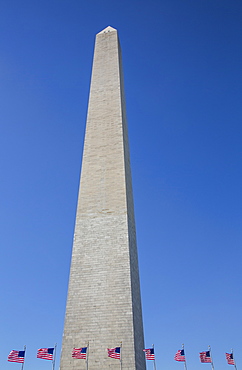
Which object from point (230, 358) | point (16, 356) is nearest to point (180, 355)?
point (230, 358)

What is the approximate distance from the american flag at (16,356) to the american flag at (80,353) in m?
3.53

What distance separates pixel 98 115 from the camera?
936 inches

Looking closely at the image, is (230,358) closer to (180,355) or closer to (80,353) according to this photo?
(180,355)

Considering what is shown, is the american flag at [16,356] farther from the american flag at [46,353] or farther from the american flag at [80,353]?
the american flag at [80,353]

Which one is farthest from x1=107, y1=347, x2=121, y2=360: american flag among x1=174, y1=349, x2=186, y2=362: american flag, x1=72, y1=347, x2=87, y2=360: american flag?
x1=174, y1=349, x2=186, y2=362: american flag

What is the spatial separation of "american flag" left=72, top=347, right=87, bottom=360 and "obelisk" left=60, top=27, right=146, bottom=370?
0.64 metres

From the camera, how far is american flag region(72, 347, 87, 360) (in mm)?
14531

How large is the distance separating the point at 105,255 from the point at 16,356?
21.8 ft

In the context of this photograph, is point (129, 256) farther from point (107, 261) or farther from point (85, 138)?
point (85, 138)

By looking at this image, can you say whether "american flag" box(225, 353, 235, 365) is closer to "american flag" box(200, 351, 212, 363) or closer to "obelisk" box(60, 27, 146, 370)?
"american flag" box(200, 351, 212, 363)

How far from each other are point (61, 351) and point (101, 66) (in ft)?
68.9

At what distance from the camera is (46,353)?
629 inches

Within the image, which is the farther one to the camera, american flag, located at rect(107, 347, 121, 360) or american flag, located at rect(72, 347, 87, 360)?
american flag, located at rect(72, 347, 87, 360)

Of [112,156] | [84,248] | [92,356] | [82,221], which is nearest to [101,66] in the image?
[112,156]
